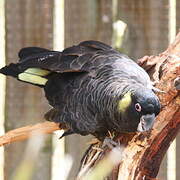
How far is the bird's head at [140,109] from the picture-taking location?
952 millimetres

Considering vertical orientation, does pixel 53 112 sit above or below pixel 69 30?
below

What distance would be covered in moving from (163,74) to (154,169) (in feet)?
0.82

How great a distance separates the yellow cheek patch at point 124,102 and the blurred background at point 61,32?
0.49 metres

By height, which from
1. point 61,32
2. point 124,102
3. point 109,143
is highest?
point 61,32

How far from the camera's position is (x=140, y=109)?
0.97 m

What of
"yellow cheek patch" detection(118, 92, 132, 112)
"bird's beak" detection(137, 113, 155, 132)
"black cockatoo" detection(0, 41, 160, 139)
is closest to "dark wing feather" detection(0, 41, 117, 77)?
"black cockatoo" detection(0, 41, 160, 139)

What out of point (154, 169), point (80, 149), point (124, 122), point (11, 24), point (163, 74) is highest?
point (11, 24)

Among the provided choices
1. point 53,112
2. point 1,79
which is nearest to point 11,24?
point 1,79

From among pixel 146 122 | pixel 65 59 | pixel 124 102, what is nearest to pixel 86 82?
pixel 65 59

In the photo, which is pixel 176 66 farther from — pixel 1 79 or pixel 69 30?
pixel 1 79

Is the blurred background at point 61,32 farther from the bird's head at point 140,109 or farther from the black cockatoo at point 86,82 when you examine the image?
the bird's head at point 140,109

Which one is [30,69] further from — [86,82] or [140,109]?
[140,109]

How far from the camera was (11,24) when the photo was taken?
154cm

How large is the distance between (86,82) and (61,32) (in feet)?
1.20
